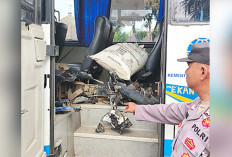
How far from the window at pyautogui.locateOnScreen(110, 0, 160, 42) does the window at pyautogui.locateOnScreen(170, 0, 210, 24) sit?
8.84 feet

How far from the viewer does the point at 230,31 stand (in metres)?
0.41

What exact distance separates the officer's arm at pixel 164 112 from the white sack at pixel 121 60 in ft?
3.49

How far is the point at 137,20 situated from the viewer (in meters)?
4.66

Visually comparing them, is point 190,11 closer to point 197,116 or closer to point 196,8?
point 196,8

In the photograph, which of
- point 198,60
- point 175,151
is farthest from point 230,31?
point 175,151

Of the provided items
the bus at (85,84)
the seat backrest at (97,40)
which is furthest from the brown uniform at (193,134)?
the seat backrest at (97,40)

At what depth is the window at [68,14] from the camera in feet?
15.3

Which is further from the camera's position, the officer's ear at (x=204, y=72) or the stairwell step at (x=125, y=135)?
the stairwell step at (x=125, y=135)

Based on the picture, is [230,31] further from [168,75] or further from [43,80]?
[43,80]

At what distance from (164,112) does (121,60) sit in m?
1.28

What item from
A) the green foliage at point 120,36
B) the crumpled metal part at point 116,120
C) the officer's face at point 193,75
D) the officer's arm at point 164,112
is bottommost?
the crumpled metal part at point 116,120

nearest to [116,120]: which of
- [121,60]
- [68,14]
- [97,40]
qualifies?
[121,60]

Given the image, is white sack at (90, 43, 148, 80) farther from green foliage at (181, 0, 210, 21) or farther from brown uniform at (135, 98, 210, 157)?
brown uniform at (135, 98, 210, 157)

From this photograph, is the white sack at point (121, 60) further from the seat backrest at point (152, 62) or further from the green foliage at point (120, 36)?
the green foliage at point (120, 36)
